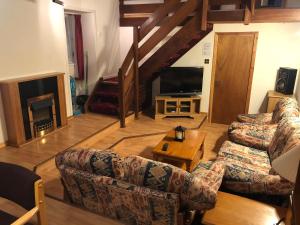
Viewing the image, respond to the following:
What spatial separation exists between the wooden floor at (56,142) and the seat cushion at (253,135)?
239cm

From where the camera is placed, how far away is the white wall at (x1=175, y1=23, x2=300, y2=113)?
4570 millimetres

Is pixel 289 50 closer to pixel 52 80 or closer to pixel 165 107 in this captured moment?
pixel 165 107

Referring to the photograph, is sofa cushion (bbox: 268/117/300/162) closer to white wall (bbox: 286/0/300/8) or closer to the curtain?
white wall (bbox: 286/0/300/8)

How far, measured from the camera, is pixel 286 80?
4531 millimetres

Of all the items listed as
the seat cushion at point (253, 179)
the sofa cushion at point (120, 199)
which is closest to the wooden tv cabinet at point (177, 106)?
the seat cushion at point (253, 179)

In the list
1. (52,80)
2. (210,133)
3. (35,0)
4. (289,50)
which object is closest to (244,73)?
(289,50)

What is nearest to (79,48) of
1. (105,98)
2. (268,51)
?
(105,98)

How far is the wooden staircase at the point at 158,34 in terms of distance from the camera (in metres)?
3.78

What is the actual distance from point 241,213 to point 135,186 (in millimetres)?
902

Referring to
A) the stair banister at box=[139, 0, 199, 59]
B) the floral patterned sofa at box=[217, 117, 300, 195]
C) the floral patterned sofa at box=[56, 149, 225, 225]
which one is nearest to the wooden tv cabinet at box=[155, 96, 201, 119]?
the stair banister at box=[139, 0, 199, 59]

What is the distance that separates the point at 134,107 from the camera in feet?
18.2

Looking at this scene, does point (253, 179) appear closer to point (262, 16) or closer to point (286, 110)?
point (286, 110)

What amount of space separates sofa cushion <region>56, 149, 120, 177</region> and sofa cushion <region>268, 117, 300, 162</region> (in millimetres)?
1810

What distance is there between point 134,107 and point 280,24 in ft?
10.8
